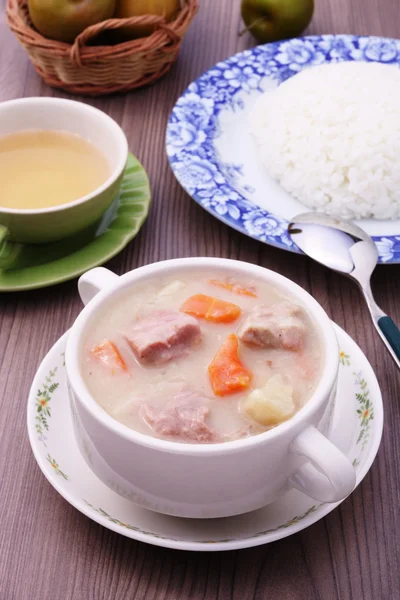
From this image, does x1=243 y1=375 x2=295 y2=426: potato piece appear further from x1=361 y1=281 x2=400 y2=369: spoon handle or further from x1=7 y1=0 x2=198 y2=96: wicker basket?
x1=7 y1=0 x2=198 y2=96: wicker basket

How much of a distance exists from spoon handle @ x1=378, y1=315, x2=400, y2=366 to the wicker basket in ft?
3.71

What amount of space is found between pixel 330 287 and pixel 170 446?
78 cm

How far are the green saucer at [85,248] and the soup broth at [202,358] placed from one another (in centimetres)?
43

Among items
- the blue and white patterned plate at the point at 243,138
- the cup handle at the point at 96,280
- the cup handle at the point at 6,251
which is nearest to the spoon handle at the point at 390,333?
the blue and white patterned plate at the point at 243,138

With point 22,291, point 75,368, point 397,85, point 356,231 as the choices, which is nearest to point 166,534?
point 75,368

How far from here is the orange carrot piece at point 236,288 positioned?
3.66 feet

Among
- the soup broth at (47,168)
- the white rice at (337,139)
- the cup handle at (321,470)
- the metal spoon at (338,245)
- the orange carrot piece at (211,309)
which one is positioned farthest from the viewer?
the white rice at (337,139)

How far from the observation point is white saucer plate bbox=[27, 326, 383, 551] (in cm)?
96

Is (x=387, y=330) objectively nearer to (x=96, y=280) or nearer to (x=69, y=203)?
(x=96, y=280)

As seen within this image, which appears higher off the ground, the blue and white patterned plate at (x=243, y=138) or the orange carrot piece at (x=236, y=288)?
the orange carrot piece at (x=236, y=288)

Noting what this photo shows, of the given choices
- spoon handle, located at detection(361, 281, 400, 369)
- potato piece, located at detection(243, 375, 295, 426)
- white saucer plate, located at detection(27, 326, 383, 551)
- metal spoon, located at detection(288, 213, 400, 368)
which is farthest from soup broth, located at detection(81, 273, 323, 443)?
metal spoon, located at detection(288, 213, 400, 368)

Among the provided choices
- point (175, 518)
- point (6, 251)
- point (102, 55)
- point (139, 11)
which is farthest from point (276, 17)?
point (175, 518)

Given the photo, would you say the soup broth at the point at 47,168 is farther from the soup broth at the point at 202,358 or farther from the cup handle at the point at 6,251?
the soup broth at the point at 202,358

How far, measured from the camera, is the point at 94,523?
107 cm
